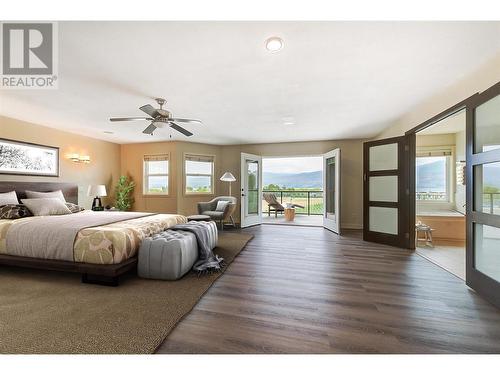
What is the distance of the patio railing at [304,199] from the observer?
9.04 m

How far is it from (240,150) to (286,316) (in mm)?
5475

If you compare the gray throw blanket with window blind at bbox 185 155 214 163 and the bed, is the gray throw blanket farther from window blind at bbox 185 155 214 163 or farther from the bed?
window blind at bbox 185 155 214 163

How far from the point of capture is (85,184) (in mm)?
5316

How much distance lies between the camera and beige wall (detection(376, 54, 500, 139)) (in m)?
2.10

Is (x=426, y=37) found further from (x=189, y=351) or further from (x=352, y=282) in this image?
(x=189, y=351)

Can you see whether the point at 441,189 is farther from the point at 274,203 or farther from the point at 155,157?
the point at 155,157

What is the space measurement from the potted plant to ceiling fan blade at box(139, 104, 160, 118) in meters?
4.06

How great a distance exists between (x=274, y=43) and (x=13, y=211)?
4434 mm

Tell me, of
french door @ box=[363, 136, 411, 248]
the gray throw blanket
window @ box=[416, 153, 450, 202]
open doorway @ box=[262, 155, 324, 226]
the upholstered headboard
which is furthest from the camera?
open doorway @ box=[262, 155, 324, 226]

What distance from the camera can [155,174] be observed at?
250 inches

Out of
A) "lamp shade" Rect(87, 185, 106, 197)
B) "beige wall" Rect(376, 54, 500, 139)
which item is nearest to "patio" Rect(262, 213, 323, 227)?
"beige wall" Rect(376, 54, 500, 139)

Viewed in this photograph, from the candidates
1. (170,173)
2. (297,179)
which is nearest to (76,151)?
(170,173)

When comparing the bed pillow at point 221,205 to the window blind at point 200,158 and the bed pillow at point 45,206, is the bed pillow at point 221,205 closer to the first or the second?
the window blind at point 200,158
